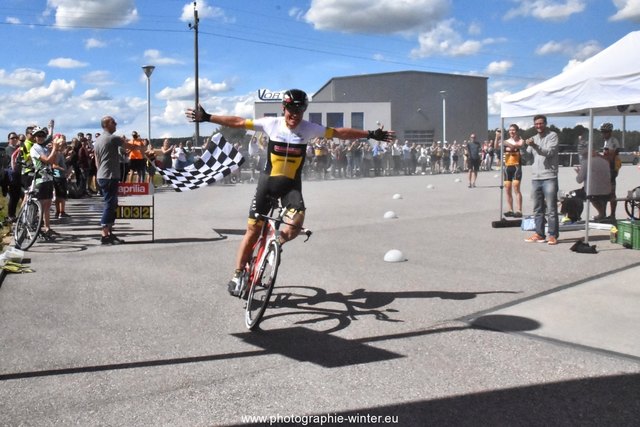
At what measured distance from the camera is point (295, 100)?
549 centimetres

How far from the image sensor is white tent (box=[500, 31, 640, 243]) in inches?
328

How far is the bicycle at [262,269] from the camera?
496 centimetres

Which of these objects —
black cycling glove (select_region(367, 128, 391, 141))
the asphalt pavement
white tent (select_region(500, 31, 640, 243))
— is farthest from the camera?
white tent (select_region(500, 31, 640, 243))

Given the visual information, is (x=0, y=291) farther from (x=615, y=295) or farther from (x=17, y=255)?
(x=615, y=295)

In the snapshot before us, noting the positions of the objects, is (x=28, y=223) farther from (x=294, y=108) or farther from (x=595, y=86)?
(x=595, y=86)

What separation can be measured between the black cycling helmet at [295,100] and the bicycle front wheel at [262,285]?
4.10 ft

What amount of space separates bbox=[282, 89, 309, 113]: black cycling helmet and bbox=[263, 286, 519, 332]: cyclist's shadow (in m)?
1.82

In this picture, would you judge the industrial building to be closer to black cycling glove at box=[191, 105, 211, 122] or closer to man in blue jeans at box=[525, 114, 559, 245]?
man in blue jeans at box=[525, 114, 559, 245]

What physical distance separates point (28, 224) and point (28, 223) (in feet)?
0.06

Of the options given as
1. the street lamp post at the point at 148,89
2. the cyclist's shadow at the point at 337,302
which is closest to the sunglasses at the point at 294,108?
the cyclist's shadow at the point at 337,302

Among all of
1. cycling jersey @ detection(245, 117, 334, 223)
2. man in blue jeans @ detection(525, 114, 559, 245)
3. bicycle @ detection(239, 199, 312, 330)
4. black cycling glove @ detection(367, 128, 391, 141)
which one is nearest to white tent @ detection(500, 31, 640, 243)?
man in blue jeans @ detection(525, 114, 559, 245)

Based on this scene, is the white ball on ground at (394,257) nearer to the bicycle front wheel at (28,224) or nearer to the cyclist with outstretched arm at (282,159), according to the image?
the cyclist with outstretched arm at (282,159)

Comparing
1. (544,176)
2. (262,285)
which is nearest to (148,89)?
(544,176)

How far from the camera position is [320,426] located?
128 inches
